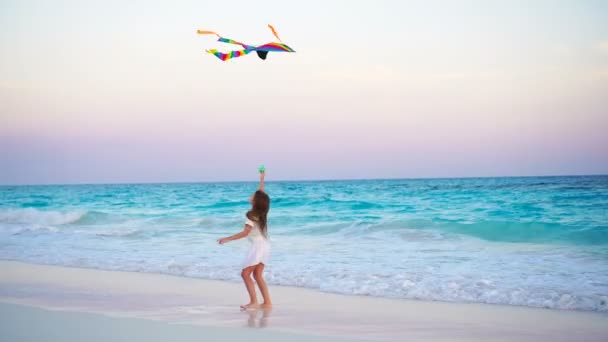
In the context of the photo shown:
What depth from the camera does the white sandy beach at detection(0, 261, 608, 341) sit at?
5.45 m

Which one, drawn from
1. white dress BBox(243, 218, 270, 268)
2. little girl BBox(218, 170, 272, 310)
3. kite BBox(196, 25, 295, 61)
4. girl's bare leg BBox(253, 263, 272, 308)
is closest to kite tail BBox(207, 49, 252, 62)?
kite BBox(196, 25, 295, 61)

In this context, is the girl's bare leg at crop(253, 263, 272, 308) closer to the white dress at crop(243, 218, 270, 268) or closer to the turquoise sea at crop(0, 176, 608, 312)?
the white dress at crop(243, 218, 270, 268)

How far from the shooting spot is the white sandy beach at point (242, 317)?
17.9 ft

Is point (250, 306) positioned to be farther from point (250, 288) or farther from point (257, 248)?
point (257, 248)

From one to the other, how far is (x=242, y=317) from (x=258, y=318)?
6.7 inches

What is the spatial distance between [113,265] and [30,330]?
5081mm

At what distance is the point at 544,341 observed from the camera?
17.7 ft

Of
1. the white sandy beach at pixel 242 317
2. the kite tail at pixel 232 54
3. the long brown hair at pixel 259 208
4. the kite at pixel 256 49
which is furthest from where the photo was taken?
the long brown hair at pixel 259 208

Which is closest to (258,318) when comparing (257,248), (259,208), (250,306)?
(250,306)

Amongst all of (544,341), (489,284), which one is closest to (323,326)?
(544,341)

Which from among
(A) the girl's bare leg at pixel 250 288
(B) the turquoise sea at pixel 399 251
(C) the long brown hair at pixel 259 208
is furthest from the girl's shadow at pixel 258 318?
(B) the turquoise sea at pixel 399 251

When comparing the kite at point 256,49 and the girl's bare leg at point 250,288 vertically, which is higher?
the kite at point 256,49

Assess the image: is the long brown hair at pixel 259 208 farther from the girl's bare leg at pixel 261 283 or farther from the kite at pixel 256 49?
the kite at pixel 256 49

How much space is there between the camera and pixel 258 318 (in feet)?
20.4
